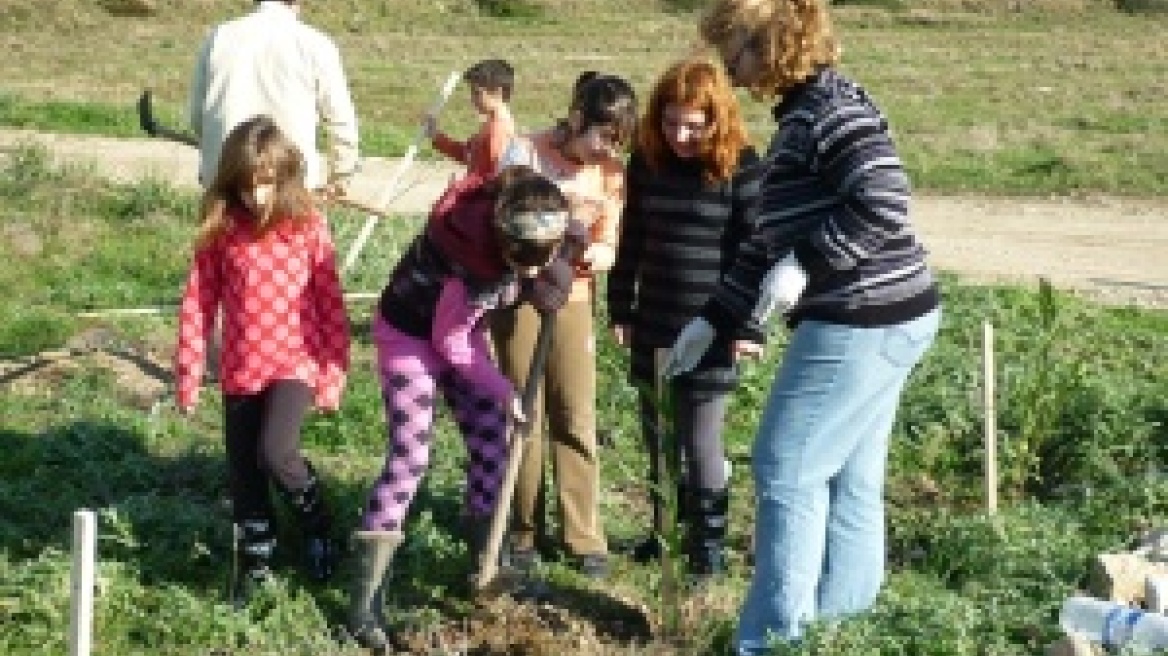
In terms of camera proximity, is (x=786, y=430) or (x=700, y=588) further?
(x=700, y=588)

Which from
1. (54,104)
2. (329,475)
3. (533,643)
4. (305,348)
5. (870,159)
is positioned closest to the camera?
(870,159)

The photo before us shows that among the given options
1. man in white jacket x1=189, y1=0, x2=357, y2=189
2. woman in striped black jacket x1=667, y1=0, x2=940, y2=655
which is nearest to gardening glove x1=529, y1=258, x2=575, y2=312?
woman in striped black jacket x1=667, y1=0, x2=940, y2=655

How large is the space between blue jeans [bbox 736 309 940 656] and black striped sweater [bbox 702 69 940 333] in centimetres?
6

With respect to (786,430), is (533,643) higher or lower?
lower

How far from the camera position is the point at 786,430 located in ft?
13.6

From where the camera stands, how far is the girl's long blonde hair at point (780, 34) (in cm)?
397

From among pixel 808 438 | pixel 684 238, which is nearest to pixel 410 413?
pixel 684 238

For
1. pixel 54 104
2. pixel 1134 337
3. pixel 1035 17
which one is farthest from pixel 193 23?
pixel 1134 337

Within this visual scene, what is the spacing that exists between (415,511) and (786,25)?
6.51ft

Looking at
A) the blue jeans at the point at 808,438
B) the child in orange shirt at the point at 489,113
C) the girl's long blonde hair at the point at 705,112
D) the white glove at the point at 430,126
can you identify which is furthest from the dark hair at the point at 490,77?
the blue jeans at the point at 808,438

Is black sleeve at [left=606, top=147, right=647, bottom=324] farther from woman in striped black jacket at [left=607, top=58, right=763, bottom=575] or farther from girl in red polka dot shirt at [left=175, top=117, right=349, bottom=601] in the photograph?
girl in red polka dot shirt at [left=175, top=117, right=349, bottom=601]

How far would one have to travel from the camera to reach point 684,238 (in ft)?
16.2

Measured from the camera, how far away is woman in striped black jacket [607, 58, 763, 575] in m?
4.77

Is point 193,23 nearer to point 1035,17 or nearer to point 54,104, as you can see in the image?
point 54,104
